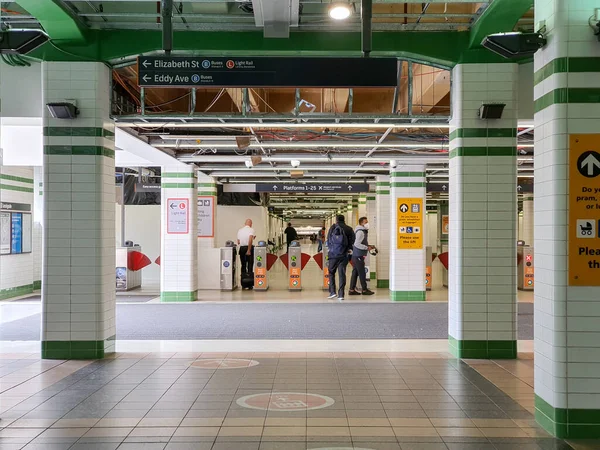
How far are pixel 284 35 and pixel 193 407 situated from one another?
14.5 ft

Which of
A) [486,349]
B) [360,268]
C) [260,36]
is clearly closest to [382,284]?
[360,268]

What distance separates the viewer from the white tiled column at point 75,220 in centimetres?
703

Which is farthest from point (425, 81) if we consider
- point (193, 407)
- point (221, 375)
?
point (193, 407)

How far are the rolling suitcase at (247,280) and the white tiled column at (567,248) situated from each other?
11916 mm

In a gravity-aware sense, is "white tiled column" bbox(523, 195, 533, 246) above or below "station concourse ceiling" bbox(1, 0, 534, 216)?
below

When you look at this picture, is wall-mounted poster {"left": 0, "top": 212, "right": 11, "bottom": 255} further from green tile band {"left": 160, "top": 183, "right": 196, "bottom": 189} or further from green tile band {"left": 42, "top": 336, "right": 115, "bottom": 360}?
green tile band {"left": 42, "top": 336, "right": 115, "bottom": 360}

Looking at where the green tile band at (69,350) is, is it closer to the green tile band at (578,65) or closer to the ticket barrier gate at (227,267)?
the green tile band at (578,65)

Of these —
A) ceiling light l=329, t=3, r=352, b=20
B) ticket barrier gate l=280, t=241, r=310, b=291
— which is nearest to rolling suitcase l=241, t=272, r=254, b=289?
ticket barrier gate l=280, t=241, r=310, b=291

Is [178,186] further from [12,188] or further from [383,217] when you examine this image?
[383,217]

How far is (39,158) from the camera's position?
11.1 meters

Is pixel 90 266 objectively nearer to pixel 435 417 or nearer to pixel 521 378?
pixel 435 417

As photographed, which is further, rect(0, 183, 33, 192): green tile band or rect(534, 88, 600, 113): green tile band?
rect(0, 183, 33, 192): green tile band

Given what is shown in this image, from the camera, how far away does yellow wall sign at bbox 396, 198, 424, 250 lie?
13234 millimetres

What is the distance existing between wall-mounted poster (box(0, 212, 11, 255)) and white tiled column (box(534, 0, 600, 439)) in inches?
491
